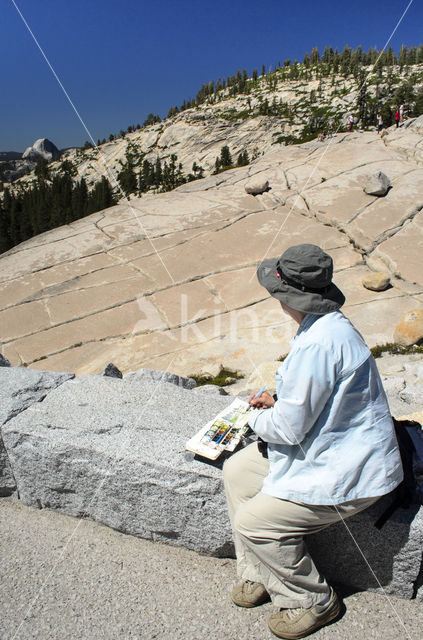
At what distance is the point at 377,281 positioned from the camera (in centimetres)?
729

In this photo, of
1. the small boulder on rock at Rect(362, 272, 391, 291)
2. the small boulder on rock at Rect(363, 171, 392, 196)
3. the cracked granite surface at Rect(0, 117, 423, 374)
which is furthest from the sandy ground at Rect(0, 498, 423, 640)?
the small boulder on rock at Rect(363, 171, 392, 196)

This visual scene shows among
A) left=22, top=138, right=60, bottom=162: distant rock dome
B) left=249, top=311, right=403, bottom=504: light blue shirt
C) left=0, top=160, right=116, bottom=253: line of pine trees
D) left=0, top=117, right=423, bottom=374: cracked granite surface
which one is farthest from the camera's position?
left=22, top=138, right=60, bottom=162: distant rock dome

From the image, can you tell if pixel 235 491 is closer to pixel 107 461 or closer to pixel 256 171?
pixel 107 461

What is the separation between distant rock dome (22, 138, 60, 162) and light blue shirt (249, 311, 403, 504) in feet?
624

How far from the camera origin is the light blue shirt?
5.94 ft

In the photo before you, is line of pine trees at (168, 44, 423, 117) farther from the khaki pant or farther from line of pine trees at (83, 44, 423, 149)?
the khaki pant

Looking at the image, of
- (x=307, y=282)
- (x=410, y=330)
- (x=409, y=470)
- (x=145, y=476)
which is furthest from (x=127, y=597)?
(x=410, y=330)

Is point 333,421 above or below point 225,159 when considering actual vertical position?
above

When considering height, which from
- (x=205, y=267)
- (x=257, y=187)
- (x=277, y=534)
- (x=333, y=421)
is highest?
(x=333, y=421)

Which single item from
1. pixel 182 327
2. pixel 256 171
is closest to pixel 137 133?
pixel 256 171

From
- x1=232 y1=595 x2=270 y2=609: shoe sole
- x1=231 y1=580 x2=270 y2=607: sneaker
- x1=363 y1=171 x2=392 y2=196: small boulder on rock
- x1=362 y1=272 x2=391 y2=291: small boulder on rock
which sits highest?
x1=231 y1=580 x2=270 y2=607: sneaker

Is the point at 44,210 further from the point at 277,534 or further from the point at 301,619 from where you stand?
the point at 301,619

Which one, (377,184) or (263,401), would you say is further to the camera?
(377,184)

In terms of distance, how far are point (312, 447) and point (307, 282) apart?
0.70m
